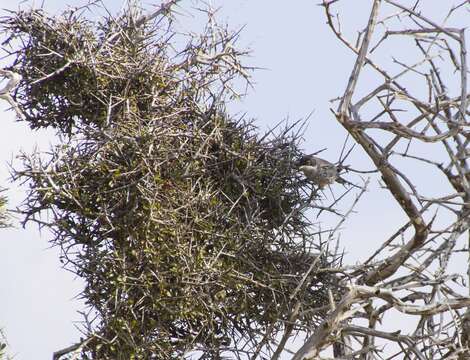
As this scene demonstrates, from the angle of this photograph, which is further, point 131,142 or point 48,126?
point 48,126

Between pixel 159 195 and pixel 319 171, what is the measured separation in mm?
872

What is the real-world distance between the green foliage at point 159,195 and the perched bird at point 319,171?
0.07 m

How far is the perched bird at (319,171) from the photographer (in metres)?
4.82

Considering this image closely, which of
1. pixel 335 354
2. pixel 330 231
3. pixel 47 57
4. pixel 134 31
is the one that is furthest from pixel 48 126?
pixel 335 354

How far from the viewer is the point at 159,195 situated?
4422 mm

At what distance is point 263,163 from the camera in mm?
4836

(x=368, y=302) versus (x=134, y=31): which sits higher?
(x=134, y=31)

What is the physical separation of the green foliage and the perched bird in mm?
69

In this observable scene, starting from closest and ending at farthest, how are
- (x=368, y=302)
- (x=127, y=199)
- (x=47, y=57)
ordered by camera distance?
(x=368, y=302) < (x=127, y=199) < (x=47, y=57)

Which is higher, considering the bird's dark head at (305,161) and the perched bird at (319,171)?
the bird's dark head at (305,161)

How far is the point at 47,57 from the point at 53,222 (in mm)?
838

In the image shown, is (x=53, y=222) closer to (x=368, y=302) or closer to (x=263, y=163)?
(x=263, y=163)

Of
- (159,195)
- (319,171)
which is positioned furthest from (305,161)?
(159,195)

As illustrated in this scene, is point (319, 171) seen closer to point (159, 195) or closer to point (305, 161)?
point (305, 161)
